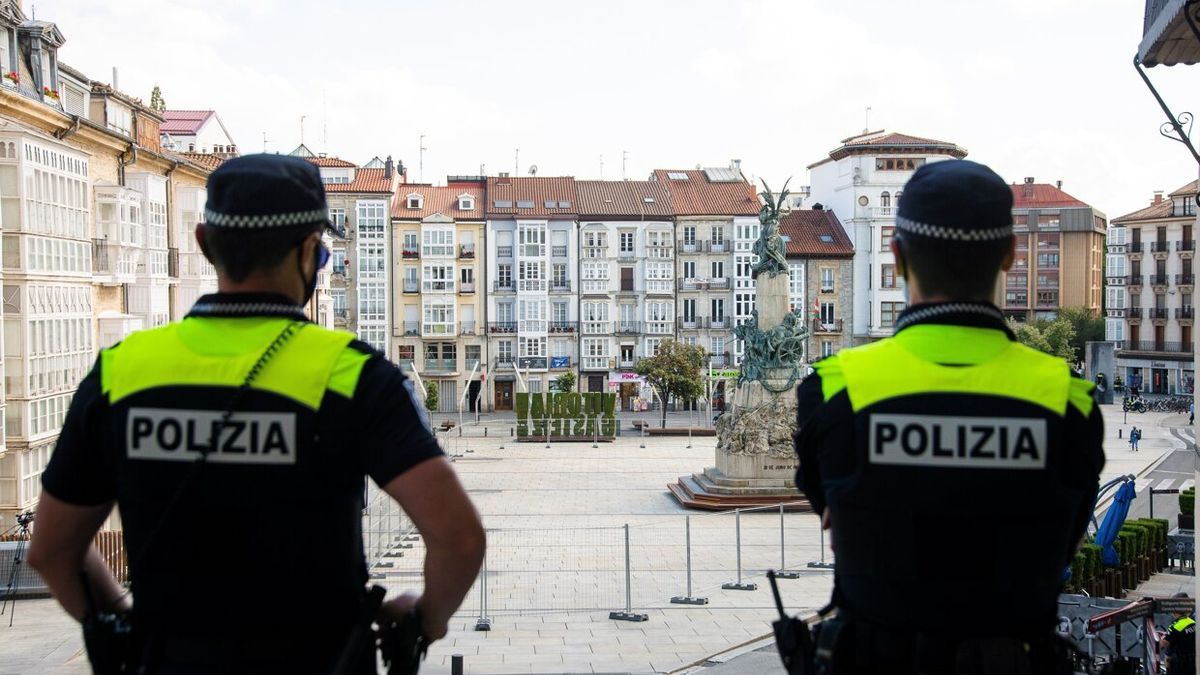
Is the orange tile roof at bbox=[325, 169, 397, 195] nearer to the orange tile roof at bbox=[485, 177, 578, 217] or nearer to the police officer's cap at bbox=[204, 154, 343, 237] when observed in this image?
the orange tile roof at bbox=[485, 177, 578, 217]

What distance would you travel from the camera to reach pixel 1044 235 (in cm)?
9306

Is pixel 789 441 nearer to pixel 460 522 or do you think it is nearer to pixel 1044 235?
pixel 460 522

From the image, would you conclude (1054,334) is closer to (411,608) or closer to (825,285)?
(825,285)

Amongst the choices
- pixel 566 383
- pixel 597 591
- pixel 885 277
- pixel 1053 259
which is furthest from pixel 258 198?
pixel 1053 259

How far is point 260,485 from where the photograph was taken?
3256 millimetres

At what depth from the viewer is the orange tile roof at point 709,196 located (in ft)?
242

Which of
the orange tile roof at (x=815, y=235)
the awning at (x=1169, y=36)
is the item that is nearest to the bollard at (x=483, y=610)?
the awning at (x=1169, y=36)

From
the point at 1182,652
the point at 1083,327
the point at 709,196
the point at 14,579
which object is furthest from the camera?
the point at 1083,327

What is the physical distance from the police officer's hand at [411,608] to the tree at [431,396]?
199 ft

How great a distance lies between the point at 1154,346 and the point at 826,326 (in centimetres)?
2197

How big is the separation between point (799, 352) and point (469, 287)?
38.8 m

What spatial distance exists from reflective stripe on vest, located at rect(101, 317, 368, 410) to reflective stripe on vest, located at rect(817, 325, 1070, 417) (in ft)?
4.03

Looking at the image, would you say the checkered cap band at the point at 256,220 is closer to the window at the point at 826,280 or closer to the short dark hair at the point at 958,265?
the short dark hair at the point at 958,265

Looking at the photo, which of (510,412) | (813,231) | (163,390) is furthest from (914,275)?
(813,231)
